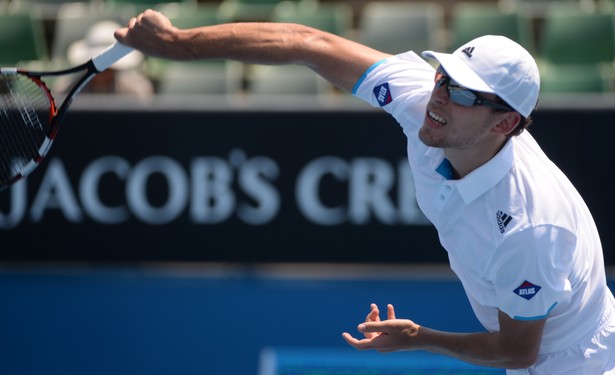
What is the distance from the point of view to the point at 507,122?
3303 mm

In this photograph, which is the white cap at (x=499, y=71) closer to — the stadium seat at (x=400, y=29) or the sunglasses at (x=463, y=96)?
the sunglasses at (x=463, y=96)

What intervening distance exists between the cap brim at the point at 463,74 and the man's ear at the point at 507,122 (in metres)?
0.10

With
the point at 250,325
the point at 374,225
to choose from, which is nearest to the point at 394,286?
the point at 374,225

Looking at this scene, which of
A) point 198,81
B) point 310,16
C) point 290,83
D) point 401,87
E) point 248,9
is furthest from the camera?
point 248,9

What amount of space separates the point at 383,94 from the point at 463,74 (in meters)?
0.53

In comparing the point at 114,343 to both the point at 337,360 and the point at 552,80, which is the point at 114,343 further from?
the point at 552,80

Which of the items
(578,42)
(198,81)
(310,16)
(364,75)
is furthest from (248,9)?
(364,75)

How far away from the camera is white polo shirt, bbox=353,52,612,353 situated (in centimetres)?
323

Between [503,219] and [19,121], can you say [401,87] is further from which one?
[19,121]

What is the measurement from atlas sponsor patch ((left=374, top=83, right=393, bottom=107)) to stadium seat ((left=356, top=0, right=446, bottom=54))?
160 inches

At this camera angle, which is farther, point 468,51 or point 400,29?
point 400,29

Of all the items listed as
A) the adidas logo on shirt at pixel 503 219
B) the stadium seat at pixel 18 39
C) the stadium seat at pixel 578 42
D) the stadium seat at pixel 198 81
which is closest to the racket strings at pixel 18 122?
the adidas logo on shirt at pixel 503 219

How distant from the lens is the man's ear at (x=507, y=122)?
Answer: 328cm

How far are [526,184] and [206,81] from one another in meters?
4.41
